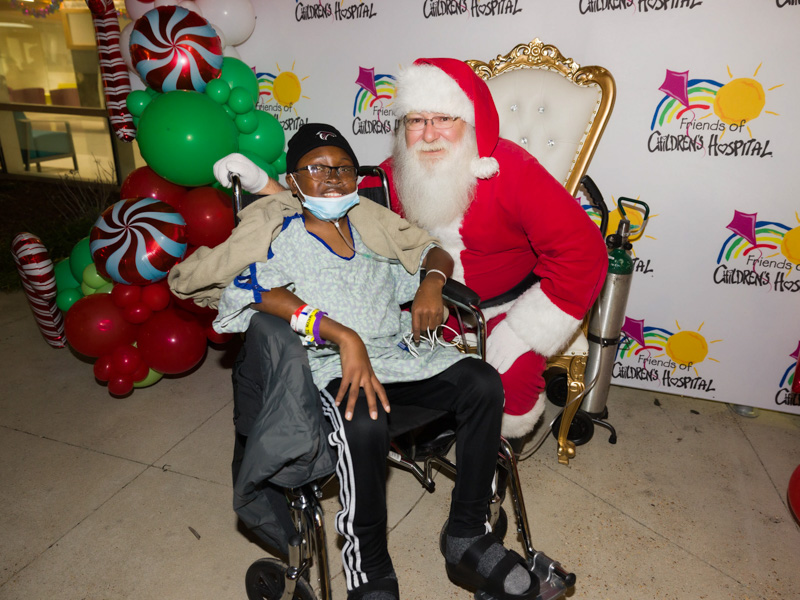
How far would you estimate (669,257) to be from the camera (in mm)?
2752

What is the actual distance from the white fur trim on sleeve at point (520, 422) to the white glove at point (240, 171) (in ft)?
4.23

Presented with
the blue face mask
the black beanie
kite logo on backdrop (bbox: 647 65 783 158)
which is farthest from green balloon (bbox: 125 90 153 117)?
kite logo on backdrop (bbox: 647 65 783 158)

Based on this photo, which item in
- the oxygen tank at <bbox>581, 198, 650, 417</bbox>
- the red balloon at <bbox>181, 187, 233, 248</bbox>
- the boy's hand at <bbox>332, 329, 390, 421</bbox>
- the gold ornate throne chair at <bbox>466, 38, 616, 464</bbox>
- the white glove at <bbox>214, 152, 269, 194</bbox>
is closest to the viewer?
the boy's hand at <bbox>332, 329, 390, 421</bbox>

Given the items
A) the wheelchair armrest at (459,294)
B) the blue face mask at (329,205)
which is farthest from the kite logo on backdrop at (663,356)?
the blue face mask at (329,205)

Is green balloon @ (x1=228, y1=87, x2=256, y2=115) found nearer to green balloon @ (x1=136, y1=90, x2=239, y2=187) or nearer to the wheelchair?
green balloon @ (x1=136, y1=90, x2=239, y2=187)

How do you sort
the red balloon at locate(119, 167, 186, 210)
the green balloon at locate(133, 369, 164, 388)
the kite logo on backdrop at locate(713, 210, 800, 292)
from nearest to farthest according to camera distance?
the kite logo on backdrop at locate(713, 210, 800, 292), the red balloon at locate(119, 167, 186, 210), the green balloon at locate(133, 369, 164, 388)

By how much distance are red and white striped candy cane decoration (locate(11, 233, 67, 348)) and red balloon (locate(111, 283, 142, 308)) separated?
25.3 inches

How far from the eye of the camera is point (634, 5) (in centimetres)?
243

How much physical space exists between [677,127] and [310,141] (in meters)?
1.81

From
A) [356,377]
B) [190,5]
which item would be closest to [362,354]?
[356,377]

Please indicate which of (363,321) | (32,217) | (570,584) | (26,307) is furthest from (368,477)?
(32,217)

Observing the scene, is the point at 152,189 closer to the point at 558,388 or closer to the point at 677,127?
the point at 558,388

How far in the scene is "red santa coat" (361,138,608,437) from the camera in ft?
6.52

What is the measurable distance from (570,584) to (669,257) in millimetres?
1793
